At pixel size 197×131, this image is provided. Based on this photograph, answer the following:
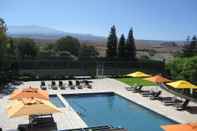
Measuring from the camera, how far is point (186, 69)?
25.9 m

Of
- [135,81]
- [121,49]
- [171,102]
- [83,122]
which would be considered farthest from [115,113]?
[121,49]

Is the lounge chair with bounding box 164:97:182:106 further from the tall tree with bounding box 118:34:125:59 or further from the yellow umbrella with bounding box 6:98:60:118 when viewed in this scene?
the tall tree with bounding box 118:34:125:59

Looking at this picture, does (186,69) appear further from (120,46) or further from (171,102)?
(120,46)

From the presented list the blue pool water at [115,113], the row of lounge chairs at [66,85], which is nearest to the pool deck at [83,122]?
the blue pool water at [115,113]

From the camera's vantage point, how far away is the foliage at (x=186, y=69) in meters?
25.2

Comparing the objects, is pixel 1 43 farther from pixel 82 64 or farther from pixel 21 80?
pixel 82 64

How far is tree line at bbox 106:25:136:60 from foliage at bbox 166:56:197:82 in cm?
2120

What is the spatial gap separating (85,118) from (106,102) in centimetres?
500

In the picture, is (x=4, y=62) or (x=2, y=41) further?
(x=4, y=62)

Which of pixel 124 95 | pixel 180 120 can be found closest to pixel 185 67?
pixel 124 95

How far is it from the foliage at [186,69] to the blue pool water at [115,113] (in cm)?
629

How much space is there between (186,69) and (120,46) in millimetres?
24796

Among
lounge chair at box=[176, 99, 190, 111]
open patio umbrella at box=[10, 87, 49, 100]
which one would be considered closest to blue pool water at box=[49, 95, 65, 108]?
open patio umbrella at box=[10, 87, 49, 100]

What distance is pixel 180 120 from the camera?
55.1 feet
